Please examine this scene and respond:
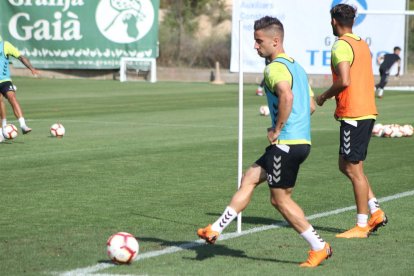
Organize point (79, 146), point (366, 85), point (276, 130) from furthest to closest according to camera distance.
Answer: point (79, 146)
point (366, 85)
point (276, 130)

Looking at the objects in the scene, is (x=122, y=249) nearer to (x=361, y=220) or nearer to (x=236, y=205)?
(x=236, y=205)

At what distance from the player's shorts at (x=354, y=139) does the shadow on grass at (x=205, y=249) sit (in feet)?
5.42

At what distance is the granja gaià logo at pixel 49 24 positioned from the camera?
1978 inches

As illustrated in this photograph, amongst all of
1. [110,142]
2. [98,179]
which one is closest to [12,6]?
[110,142]

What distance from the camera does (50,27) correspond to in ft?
165

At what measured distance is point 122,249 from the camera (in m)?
8.47

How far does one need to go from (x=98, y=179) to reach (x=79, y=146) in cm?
480

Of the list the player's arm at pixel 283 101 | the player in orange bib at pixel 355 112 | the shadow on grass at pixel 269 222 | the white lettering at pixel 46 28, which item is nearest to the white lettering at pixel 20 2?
the white lettering at pixel 46 28

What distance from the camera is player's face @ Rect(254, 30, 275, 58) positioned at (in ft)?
27.9

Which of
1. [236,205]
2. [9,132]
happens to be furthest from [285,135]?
[9,132]

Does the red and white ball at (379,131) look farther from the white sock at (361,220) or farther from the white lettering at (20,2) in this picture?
the white lettering at (20,2)

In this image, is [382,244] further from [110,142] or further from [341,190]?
[110,142]

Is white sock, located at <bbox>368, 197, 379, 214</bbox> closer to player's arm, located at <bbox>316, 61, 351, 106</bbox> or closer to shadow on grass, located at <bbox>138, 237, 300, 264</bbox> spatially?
player's arm, located at <bbox>316, 61, 351, 106</bbox>

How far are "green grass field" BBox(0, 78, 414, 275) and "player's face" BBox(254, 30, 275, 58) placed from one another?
172 centimetres
